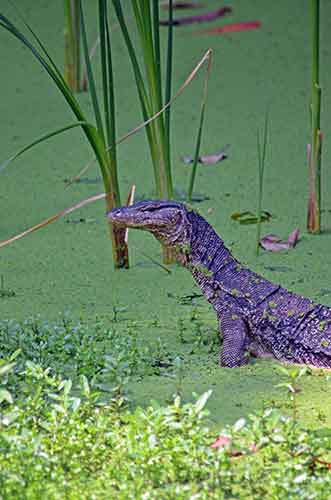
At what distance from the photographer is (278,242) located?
5789 millimetres

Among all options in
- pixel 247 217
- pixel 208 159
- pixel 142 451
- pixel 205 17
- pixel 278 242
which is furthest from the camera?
pixel 205 17

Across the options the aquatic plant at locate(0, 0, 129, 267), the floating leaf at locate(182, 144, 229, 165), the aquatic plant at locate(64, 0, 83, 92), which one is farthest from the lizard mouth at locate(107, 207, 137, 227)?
the aquatic plant at locate(64, 0, 83, 92)

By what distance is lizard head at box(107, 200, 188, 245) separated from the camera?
4613mm

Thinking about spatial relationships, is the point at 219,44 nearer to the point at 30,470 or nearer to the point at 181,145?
the point at 181,145

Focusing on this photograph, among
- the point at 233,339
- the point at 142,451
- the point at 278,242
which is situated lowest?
the point at 278,242

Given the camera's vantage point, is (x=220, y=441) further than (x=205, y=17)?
No

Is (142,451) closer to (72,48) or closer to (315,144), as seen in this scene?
(315,144)

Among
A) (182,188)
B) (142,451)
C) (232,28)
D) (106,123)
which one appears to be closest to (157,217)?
(106,123)

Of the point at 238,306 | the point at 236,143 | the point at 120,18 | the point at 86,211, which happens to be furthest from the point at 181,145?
the point at 238,306

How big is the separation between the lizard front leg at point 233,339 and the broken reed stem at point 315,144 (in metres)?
1.25

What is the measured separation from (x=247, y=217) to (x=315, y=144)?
78 centimetres

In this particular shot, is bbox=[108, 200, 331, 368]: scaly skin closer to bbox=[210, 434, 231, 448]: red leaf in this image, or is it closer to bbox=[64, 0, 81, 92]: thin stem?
bbox=[210, 434, 231, 448]: red leaf

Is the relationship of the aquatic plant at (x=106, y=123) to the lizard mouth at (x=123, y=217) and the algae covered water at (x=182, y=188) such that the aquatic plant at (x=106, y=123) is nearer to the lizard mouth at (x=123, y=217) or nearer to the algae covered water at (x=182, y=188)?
the algae covered water at (x=182, y=188)

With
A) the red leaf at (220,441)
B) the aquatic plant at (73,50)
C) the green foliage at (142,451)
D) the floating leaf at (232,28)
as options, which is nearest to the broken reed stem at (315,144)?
the green foliage at (142,451)
